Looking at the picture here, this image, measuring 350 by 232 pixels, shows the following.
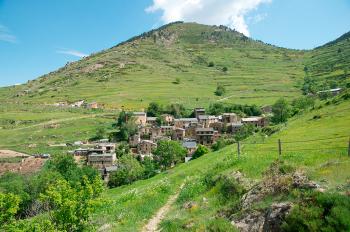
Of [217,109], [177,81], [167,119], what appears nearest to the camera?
[167,119]

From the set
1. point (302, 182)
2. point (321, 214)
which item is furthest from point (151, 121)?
point (321, 214)

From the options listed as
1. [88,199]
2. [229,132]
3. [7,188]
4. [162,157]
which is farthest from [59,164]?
[88,199]

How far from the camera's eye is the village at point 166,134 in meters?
94.9

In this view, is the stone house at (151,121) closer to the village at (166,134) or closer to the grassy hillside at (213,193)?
the village at (166,134)

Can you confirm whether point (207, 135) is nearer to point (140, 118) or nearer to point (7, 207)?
point (140, 118)

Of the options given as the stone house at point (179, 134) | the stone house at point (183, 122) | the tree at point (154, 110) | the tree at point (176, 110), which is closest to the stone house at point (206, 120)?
the stone house at point (183, 122)

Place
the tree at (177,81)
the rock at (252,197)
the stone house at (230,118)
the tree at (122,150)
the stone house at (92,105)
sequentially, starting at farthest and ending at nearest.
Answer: the tree at (177,81), the stone house at (92,105), the stone house at (230,118), the tree at (122,150), the rock at (252,197)

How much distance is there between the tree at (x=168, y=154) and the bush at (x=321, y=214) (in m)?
71.3

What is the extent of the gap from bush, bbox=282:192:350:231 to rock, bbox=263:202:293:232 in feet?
1.68

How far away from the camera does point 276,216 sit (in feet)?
46.7

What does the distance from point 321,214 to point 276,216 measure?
6.00 ft

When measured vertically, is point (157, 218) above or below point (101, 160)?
above

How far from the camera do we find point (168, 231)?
18719 mm

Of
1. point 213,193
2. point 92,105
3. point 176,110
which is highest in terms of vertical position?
point 92,105
